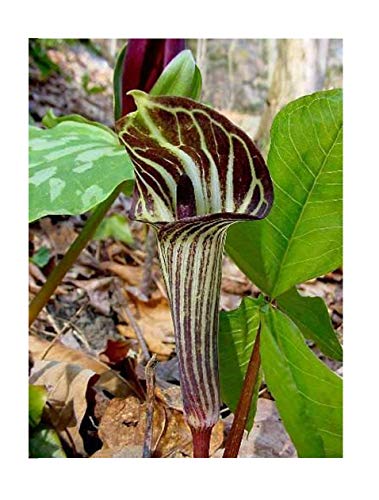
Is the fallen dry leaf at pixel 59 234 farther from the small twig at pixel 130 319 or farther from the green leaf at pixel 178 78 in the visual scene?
the green leaf at pixel 178 78

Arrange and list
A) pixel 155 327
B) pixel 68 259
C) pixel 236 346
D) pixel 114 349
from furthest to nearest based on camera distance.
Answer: pixel 155 327 < pixel 114 349 < pixel 68 259 < pixel 236 346

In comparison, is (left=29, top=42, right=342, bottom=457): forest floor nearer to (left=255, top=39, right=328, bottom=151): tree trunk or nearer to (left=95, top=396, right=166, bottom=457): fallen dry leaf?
(left=95, top=396, right=166, bottom=457): fallen dry leaf

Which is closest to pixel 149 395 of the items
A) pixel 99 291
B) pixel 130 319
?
pixel 130 319

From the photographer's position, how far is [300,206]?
1.97 feet

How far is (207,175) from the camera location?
0.52 m

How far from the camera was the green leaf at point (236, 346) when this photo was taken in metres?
0.61

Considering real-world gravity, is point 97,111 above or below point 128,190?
above

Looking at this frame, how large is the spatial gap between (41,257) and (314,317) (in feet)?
2.31

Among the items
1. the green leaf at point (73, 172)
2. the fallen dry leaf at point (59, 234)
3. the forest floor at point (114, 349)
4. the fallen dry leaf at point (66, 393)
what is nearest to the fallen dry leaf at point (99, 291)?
the forest floor at point (114, 349)

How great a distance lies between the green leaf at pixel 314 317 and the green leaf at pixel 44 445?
278mm

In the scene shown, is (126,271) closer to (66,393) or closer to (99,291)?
(99,291)
